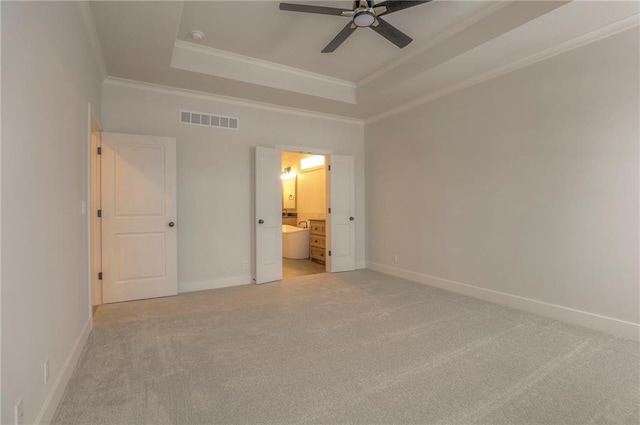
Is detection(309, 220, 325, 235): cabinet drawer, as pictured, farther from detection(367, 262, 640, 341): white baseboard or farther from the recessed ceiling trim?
the recessed ceiling trim

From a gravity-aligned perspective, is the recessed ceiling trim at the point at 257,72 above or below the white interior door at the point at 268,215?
above

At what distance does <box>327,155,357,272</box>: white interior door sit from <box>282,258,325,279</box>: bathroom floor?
43cm

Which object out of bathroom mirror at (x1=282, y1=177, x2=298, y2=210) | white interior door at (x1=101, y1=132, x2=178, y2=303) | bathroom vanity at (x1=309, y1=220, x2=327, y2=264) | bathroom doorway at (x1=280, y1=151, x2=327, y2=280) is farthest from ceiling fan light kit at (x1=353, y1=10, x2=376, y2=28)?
bathroom mirror at (x1=282, y1=177, x2=298, y2=210)

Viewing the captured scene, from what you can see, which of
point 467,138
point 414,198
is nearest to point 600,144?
point 467,138

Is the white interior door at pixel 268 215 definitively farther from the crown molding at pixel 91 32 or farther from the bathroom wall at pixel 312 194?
the bathroom wall at pixel 312 194

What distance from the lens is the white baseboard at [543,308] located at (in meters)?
2.83

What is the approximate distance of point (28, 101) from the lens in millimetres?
1559

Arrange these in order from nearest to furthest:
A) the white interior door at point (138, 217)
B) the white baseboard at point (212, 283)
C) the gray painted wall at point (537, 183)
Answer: the gray painted wall at point (537, 183) < the white interior door at point (138, 217) < the white baseboard at point (212, 283)

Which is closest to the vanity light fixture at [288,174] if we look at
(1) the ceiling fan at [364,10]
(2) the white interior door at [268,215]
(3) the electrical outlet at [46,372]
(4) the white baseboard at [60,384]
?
(2) the white interior door at [268,215]

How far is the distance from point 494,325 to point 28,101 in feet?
12.9

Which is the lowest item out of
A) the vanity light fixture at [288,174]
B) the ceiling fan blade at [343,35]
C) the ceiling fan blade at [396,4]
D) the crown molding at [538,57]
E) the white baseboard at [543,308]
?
the white baseboard at [543,308]

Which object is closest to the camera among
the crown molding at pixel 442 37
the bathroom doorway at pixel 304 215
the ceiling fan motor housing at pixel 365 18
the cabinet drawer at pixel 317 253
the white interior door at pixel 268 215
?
the ceiling fan motor housing at pixel 365 18

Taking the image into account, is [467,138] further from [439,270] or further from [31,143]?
[31,143]

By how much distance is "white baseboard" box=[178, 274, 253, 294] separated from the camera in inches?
171
